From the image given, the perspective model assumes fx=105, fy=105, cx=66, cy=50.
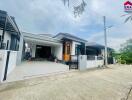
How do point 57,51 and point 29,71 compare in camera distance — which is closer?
point 29,71

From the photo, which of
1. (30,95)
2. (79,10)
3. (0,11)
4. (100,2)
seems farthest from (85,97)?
(0,11)

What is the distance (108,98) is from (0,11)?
6954mm

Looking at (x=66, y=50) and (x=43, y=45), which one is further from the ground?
(x=43, y=45)

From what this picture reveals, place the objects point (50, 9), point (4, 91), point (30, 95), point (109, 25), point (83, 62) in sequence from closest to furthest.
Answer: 1. point (50, 9)
2. point (30, 95)
3. point (4, 91)
4. point (83, 62)
5. point (109, 25)

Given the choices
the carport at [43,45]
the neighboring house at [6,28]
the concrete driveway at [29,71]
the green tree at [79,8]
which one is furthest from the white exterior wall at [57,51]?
the green tree at [79,8]

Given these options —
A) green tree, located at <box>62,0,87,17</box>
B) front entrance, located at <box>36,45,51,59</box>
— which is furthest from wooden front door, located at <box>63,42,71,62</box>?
green tree, located at <box>62,0,87,17</box>

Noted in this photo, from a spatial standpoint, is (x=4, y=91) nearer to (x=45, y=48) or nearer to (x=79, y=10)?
(x=79, y=10)

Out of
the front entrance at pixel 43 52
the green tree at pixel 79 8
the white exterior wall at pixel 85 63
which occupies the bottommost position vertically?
the white exterior wall at pixel 85 63

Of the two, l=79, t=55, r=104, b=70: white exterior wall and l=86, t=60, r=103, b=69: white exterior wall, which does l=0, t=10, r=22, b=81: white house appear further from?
l=86, t=60, r=103, b=69: white exterior wall

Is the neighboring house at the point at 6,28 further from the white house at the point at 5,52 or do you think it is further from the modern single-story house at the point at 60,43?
the modern single-story house at the point at 60,43

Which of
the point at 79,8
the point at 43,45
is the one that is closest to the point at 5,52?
the point at 79,8

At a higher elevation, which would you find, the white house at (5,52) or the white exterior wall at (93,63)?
the white house at (5,52)

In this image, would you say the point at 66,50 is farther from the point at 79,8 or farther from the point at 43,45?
the point at 79,8

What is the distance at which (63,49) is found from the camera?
15070 millimetres
